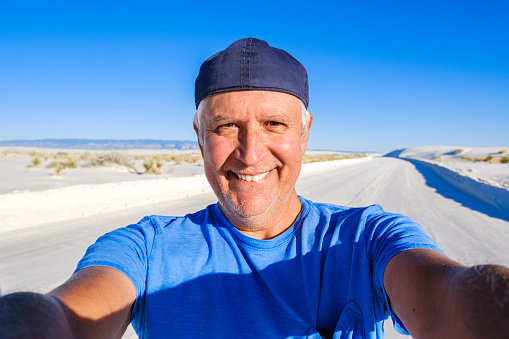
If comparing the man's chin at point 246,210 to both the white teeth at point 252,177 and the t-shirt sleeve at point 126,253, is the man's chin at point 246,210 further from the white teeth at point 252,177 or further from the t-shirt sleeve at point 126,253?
the t-shirt sleeve at point 126,253

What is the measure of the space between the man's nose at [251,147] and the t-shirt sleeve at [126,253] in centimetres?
56

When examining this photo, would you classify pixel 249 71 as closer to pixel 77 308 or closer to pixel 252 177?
pixel 252 177

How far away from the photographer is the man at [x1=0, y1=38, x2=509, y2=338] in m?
0.79

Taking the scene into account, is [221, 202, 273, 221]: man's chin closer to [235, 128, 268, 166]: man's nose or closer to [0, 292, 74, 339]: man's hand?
[235, 128, 268, 166]: man's nose

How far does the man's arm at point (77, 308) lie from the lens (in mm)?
653

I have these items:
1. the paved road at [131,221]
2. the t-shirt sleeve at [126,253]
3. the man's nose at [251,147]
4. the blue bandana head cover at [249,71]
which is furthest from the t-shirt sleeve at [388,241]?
the paved road at [131,221]

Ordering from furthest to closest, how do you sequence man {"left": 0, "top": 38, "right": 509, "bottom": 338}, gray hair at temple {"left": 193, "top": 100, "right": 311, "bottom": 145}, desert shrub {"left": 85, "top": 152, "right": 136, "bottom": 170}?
desert shrub {"left": 85, "top": 152, "right": 136, "bottom": 170}
gray hair at temple {"left": 193, "top": 100, "right": 311, "bottom": 145}
man {"left": 0, "top": 38, "right": 509, "bottom": 338}

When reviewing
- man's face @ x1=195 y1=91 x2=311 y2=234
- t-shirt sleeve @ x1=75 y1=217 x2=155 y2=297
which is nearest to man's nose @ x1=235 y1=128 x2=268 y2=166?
man's face @ x1=195 y1=91 x2=311 y2=234

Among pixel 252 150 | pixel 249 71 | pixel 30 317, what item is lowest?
pixel 30 317

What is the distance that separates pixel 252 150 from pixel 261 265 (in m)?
0.53

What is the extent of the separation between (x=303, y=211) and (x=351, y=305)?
1.66 feet

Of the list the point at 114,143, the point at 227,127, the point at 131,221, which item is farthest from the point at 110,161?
the point at 114,143

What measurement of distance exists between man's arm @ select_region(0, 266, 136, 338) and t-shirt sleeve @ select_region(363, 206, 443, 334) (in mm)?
937

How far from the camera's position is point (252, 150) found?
1410 millimetres
